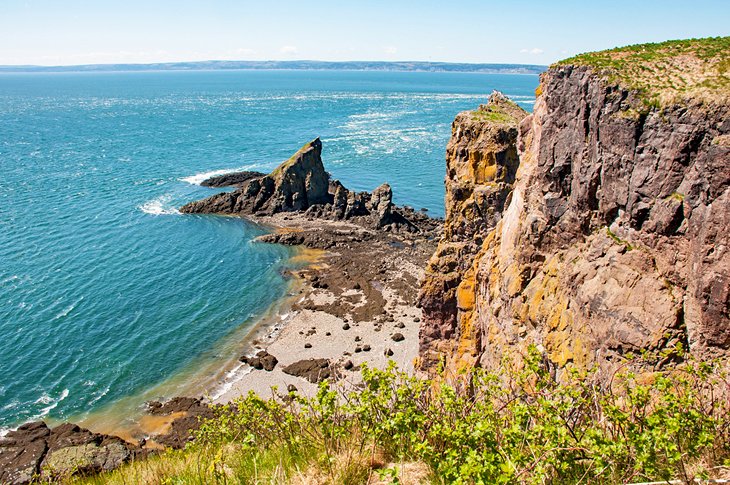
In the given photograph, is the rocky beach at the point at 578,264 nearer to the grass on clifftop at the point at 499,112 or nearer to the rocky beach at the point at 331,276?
the grass on clifftop at the point at 499,112

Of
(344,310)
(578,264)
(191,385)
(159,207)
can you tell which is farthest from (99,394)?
(159,207)

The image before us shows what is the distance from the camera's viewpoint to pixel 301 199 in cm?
7988

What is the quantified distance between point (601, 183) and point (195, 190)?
272ft

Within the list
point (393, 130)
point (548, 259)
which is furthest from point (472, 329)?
point (393, 130)

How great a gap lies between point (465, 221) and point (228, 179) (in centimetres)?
7299

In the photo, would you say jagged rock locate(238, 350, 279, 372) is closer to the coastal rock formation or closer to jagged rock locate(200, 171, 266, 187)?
the coastal rock formation

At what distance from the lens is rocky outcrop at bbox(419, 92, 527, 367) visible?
2991cm

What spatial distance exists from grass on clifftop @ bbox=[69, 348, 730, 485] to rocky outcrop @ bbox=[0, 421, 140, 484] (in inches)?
885

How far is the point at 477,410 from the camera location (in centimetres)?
995

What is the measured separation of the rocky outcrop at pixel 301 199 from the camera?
76.0m

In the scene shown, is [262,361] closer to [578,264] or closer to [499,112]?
[499,112]

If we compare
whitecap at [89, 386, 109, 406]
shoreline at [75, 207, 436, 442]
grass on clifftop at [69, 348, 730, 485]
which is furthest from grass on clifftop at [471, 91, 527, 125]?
whitecap at [89, 386, 109, 406]

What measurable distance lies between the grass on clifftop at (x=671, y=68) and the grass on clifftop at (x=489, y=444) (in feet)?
30.9

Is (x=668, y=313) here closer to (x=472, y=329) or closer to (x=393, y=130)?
(x=472, y=329)
